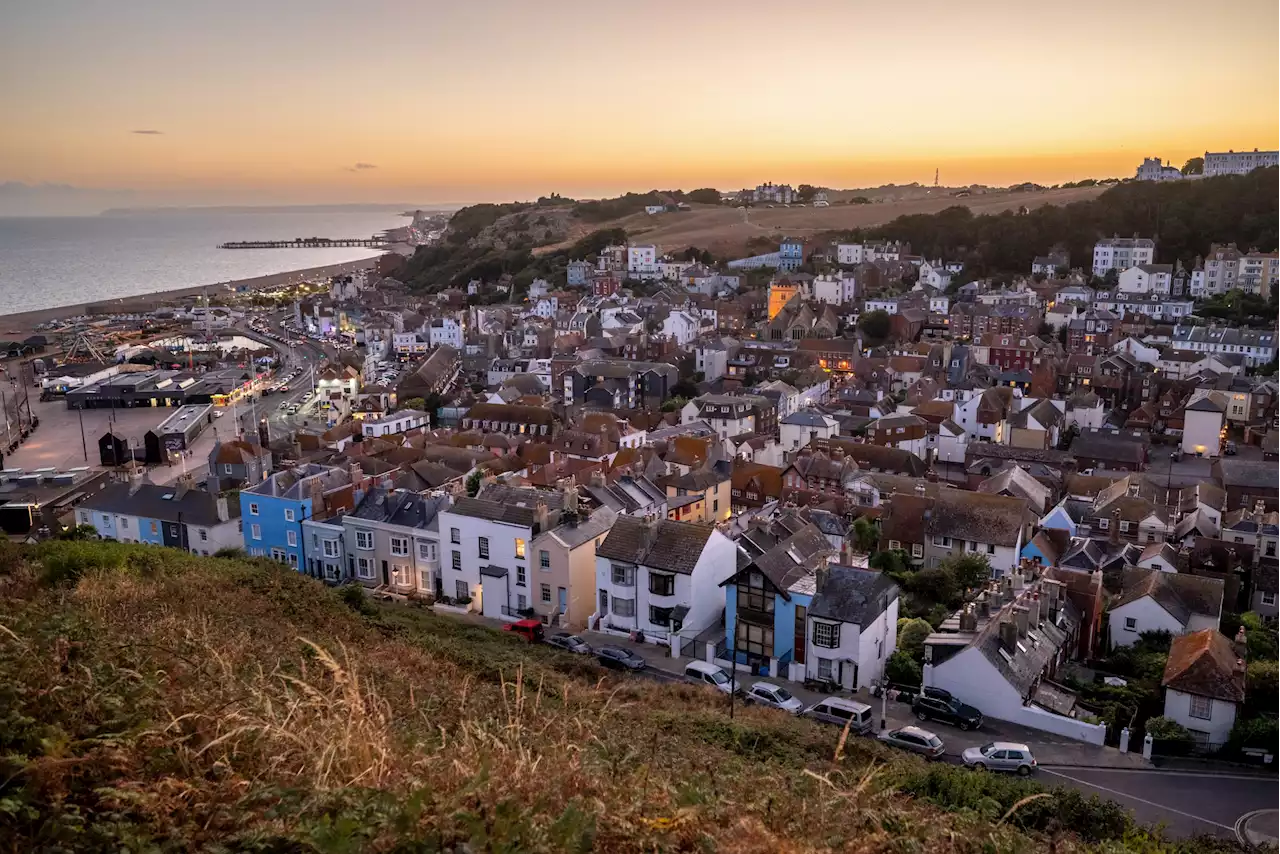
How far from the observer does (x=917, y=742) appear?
14.9 meters

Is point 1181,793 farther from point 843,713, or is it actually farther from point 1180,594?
point 1180,594

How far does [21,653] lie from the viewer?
726 cm

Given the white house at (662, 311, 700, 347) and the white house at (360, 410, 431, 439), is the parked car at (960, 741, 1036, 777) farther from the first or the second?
the white house at (662, 311, 700, 347)

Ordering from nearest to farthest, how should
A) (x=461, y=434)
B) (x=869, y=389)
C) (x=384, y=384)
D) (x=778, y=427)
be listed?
(x=461, y=434) → (x=778, y=427) → (x=869, y=389) → (x=384, y=384)

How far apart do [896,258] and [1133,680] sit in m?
71.8

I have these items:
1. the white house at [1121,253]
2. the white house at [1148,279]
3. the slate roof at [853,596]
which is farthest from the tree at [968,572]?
the white house at [1121,253]

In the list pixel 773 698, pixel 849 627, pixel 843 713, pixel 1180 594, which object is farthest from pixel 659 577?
pixel 1180 594

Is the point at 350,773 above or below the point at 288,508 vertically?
above

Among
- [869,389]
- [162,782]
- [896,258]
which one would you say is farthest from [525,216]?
[162,782]

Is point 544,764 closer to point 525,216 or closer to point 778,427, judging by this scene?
point 778,427

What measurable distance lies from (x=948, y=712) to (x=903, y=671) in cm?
160

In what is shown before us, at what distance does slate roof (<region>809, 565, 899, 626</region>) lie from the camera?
57.4ft

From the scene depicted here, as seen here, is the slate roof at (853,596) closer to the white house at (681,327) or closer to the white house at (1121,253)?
the white house at (681,327)

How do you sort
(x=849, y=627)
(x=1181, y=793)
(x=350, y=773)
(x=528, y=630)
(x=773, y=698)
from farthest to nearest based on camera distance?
(x=528, y=630), (x=849, y=627), (x=773, y=698), (x=1181, y=793), (x=350, y=773)
